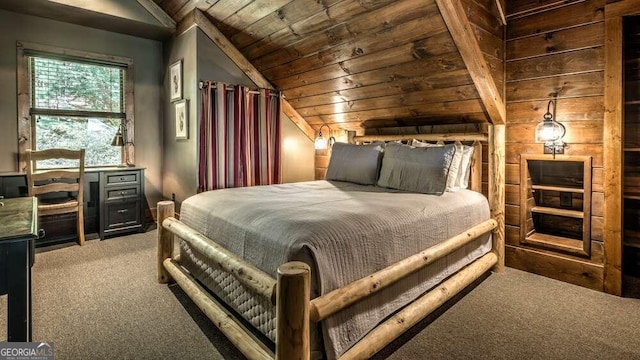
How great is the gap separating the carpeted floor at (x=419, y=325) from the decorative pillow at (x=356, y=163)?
4.28 feet

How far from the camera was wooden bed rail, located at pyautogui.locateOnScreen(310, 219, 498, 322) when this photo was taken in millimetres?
1491

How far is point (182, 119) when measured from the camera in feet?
13.2

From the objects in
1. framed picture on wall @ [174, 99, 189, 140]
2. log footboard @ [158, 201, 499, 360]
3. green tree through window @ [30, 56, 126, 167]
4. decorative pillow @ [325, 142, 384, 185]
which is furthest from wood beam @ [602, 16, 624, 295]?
green tree through window @ [30, 56, 126, 167]

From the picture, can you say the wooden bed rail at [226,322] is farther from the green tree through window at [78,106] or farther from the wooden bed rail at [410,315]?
the green tree through window at [78,106]

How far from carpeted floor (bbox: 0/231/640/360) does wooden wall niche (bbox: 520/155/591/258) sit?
1.12 ft

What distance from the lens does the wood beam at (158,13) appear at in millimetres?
3900

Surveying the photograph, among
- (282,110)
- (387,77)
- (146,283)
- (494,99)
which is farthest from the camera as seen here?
(282,110)

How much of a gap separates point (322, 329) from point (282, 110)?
347cm

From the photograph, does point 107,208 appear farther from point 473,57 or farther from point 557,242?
point 557,242

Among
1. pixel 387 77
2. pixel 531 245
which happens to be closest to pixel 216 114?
pixel 387 77

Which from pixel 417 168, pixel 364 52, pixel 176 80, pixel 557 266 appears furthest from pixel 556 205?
pixel 176 80

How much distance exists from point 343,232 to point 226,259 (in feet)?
2.03

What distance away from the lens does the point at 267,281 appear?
5.01ft

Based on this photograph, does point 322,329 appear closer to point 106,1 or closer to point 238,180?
point 238,180
